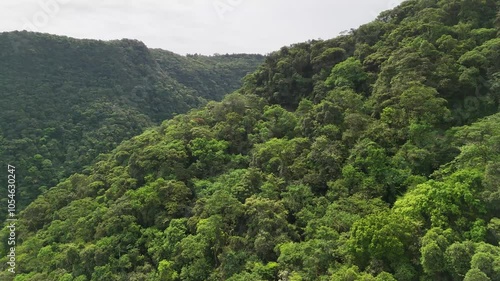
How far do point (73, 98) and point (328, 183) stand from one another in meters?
48.3

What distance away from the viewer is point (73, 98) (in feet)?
186

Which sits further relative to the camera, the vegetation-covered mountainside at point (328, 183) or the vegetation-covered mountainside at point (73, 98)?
the vegetation-covered mountainside at point (73, 98)

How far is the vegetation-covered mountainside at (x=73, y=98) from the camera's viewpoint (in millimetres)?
43781

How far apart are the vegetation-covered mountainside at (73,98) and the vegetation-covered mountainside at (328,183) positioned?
13.7 meters

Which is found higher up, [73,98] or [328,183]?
[73,98]

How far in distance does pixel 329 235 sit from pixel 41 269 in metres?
18.8

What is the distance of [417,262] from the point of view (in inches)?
575

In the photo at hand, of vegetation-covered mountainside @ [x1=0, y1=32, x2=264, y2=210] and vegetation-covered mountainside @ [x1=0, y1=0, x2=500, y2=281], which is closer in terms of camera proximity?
vegetation-covered mountainside @ [x1=0, y1=0, x2=500, y2=281]

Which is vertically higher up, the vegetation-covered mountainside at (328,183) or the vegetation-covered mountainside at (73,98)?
the vegetation-covered mountainside at (73,98)

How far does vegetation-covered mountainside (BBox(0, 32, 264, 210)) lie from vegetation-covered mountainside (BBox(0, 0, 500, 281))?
45.0 ft

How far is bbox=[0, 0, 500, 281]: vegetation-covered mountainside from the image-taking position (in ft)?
49.5

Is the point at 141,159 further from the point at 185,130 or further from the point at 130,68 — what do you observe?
the point at 130,68

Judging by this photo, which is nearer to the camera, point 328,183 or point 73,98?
point 328,183

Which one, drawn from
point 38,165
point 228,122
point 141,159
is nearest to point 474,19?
point 228,122
